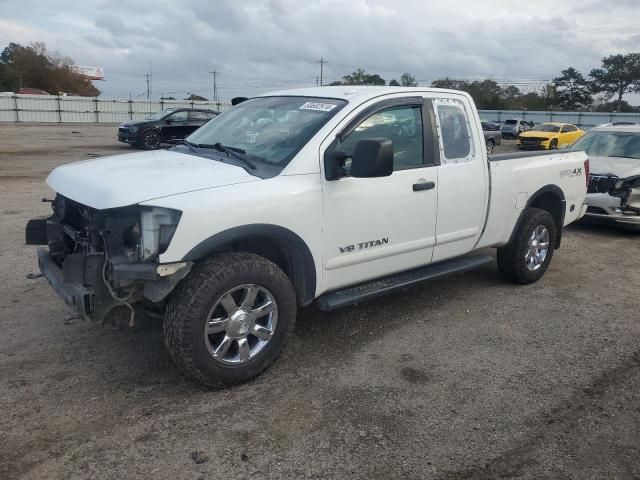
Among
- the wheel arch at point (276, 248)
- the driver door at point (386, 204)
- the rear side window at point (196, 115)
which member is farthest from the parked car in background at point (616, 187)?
the rear side window at point (196, 115)

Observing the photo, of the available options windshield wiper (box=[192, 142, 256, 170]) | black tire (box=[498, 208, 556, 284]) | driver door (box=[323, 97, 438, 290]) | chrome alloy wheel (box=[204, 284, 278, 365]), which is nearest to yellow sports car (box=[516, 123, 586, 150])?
black tire (box=[498, 208, 556, 284])

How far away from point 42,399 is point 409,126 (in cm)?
323

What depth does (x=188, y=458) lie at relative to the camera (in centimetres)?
296

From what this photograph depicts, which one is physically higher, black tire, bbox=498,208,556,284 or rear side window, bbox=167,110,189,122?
Result: rear side window, bbox=167,110,189,122

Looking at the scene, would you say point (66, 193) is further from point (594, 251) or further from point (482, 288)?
point (594, 251)

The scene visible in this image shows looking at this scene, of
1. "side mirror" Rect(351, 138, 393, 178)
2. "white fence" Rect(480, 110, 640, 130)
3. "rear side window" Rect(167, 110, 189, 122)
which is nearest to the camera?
"side mirror" Rect(351, 138, 393, 178)

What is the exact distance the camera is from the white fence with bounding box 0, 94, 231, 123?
39.2 m

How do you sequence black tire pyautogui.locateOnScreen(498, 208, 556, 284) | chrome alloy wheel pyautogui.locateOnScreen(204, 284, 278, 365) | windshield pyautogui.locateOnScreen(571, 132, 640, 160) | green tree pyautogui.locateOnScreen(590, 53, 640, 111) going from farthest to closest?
1. green tree pyautogui.locateOnScreen(590, 53, 640, 111)
2. windshield pyautogui.locateOnScreen(571, 132, 640, 160)
3. black tire pyautogui.locateOnScreen(498, 208, 556, 284)
4. chrome alloy wheel pyautogui.locateOnScreen(204, 284, 278, 365)

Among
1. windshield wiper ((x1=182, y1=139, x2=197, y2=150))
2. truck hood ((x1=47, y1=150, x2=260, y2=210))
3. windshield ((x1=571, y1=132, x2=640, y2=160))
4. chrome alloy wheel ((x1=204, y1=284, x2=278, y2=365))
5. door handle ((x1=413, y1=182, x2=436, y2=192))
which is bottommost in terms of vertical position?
chrome alloy wheel ((x1=204, y1=284, x2=278, y2=365))

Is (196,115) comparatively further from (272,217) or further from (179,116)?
(272,217)

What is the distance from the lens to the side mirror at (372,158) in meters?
3.66

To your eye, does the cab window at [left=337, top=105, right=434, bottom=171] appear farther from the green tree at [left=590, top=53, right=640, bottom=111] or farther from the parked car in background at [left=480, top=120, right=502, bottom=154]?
the green tree at [left=590, top=53, right=640, bottom=111]

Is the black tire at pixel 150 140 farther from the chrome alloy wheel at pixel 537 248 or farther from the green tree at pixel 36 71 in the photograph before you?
the green tree at pixel 36 71

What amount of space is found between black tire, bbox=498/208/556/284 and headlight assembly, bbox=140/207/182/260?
3.61 m
